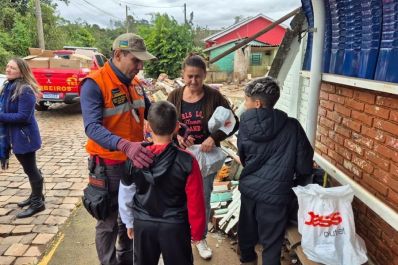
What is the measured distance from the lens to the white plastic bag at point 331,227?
237 cm

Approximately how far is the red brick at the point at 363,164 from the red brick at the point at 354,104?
1.35 feet

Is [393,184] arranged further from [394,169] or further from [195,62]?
[195,62]

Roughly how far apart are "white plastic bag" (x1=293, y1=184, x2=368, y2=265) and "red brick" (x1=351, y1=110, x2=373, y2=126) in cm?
59

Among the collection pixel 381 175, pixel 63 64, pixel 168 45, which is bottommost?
pixel 381 175

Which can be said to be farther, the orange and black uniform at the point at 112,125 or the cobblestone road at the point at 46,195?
the cobblestone road at the point at 46,195

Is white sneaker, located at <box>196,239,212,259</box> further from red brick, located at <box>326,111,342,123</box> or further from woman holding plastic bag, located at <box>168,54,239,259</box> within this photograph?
red brick, located at <box>326,111,342,123</box>

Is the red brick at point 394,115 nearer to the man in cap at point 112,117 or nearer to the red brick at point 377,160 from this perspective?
the red brick at point 377,160

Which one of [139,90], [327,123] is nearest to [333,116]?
[327,123]

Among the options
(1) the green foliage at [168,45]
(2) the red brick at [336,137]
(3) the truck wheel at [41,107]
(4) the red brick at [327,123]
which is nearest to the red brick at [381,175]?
(2) the red brick at [336,137]

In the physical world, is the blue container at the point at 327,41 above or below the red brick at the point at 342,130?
above

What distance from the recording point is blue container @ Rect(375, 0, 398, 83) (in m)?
2.28

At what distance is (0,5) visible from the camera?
1950 centimetres

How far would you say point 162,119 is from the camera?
7.25ft

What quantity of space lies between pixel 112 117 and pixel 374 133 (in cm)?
202
